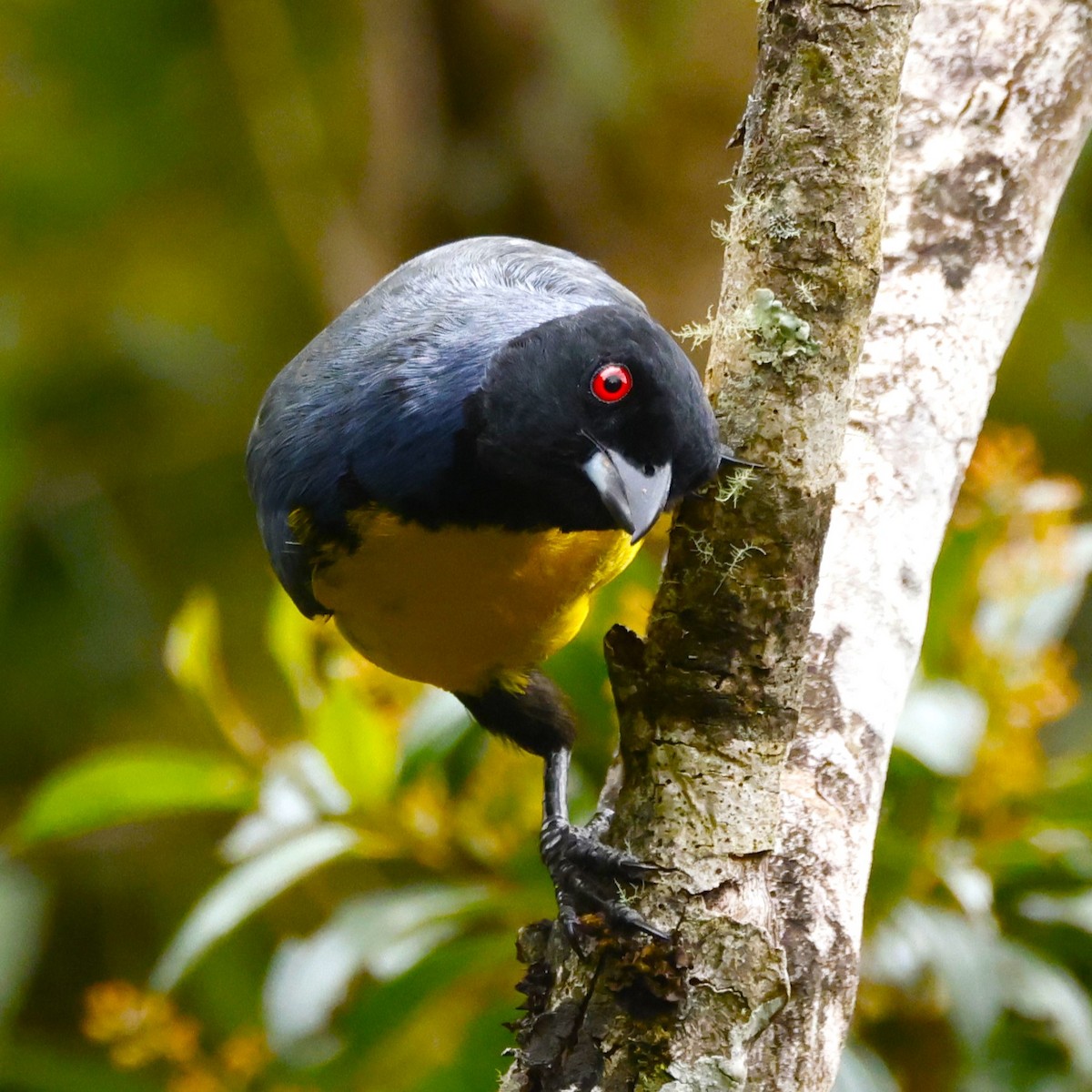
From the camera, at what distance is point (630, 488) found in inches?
73.8

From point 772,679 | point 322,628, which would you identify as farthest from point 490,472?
point 322,628

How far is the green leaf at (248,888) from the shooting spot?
117 inches

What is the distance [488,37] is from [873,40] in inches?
163

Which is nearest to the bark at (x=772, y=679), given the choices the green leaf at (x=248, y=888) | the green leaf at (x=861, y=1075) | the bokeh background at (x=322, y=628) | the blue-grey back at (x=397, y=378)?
the blue-grey back at (x=397, y=378)

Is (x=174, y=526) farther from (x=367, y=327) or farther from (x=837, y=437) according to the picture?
(x=837, y=437)

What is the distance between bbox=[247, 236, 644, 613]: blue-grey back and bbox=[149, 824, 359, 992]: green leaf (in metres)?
0.66

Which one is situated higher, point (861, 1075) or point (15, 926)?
point (15, 926)

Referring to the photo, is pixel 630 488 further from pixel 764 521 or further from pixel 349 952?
pixel 349 952

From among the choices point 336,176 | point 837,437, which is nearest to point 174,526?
point 336,176

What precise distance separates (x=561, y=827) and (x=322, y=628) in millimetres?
1161

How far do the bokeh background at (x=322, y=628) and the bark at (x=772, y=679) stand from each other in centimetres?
81

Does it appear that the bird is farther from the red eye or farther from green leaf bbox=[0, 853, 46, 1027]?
green leaf bbox=[0, 853, 46, 1027]

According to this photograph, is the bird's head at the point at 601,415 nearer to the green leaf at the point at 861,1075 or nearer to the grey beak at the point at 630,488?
the grey beak at the point at 630,488

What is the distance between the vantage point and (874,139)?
1.82m
